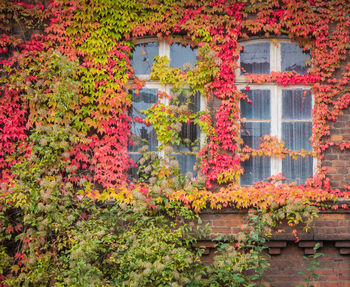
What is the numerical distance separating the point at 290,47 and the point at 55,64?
3993 mm

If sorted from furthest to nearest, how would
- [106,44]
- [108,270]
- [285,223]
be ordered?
[106,44], [285,223], [108,270]

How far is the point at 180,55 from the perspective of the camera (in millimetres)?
6152

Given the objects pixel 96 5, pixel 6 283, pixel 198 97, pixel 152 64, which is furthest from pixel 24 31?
pixel 6 283

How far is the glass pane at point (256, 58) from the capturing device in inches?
241

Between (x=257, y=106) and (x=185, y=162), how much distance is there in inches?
A: 62.2

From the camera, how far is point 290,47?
613cm

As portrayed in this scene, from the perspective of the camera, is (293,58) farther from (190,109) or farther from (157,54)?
(157,54)

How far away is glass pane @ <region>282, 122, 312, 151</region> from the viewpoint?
19.6 ft

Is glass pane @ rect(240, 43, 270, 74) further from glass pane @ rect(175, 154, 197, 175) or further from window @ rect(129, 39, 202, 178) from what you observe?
glass pane @ rect(175, 154, 197, 175)

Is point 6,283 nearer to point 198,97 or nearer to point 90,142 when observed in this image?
point 90,142

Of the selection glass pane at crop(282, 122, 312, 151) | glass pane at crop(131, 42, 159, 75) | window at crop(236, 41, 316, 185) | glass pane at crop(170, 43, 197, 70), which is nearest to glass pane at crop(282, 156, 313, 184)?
window at crop(236, 41, 316, 185)

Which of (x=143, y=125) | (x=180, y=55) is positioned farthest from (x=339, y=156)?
(x=143, y=125)

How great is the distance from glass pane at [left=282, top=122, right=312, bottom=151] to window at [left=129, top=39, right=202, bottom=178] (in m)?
1.52

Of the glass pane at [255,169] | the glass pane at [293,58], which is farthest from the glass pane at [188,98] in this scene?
the glass pane at [293,58]
